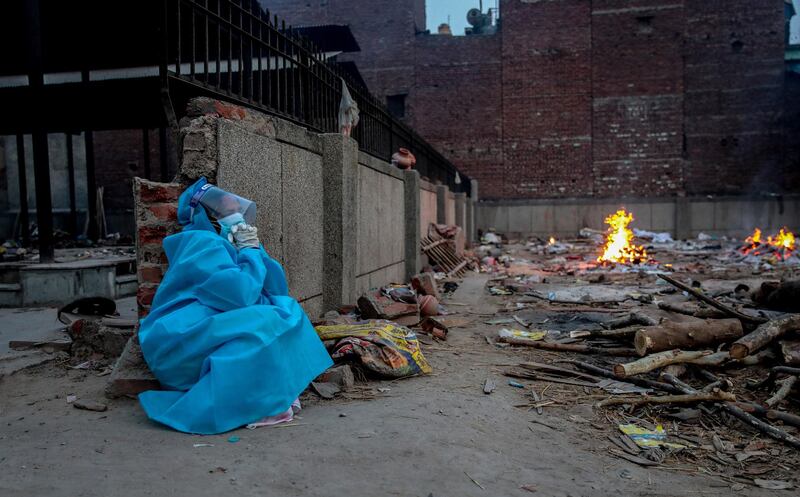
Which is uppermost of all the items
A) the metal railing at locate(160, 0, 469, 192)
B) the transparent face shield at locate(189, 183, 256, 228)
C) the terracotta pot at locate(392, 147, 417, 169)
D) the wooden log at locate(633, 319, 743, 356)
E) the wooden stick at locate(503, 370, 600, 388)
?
the metal railing at locate(160, 0, 469, 192)

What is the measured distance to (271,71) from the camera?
6.57m

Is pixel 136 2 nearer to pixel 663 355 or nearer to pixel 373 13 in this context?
pixel 663 355

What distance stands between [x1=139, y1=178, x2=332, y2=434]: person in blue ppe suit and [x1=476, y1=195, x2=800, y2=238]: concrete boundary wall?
20337 millimetres

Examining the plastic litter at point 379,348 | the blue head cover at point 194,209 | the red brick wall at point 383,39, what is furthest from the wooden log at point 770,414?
the red brick wall at point 383,39

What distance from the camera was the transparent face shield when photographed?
11.8ft

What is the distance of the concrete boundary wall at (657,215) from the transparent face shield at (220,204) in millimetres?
20225

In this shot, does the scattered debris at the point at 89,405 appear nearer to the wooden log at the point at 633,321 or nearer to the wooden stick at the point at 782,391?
the wooden stick at the point at 782,391

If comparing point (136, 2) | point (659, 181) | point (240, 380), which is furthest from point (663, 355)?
point (659, 181)

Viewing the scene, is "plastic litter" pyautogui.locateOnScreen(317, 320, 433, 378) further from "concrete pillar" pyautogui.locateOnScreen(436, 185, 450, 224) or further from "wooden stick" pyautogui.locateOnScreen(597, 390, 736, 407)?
→ "concrete pillar" pyautogui.locateOnScreen(436, 185, 450, 224)

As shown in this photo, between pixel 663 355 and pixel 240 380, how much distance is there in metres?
3.55

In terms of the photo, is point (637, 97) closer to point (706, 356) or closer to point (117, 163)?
point (706, 356)

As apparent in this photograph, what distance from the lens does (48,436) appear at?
10.1 ft

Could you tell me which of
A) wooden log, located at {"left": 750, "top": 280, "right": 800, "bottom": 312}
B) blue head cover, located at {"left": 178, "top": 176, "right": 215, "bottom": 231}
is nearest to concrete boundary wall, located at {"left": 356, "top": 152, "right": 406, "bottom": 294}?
blue head cover, located at {"left": 178, "top": 176, "right": 215, "bottom": 231}

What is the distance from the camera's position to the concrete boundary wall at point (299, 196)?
3.94 m
